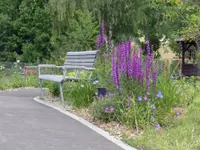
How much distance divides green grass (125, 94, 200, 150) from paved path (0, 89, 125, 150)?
0.34 metres

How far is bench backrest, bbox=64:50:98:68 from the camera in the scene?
7.96m

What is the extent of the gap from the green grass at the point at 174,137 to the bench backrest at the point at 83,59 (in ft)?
10.4

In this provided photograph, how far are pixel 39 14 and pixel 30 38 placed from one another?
2433 millimetres

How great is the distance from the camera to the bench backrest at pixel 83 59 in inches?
314

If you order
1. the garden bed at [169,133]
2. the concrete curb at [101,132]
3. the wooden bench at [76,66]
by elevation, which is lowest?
the concrete curb at [101,132]

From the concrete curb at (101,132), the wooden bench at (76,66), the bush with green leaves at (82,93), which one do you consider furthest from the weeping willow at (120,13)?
the concrete curb at (101,132)

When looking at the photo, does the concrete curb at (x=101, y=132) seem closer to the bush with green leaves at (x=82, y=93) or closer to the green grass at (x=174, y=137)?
the green grass at (x=174, y=137)

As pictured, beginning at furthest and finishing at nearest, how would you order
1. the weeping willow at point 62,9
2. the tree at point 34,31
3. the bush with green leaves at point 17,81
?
1. the tree at point 34,31
2. the weeping willow at point 62,9
3. the bush with green leaves at point 17,81

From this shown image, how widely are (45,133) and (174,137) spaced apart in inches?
66.7

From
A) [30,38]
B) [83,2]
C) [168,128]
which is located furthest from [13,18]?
[168,128]

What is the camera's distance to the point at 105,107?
216 inches

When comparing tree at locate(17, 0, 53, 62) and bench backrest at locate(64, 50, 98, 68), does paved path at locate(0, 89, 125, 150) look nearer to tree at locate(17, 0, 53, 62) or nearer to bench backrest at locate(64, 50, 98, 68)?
bench backrest at locate(64, 50, 98, 68)

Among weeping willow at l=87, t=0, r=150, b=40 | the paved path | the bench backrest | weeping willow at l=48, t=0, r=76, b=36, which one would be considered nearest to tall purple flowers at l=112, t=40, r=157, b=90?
the paved path

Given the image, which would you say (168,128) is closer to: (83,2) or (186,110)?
(186,110)
